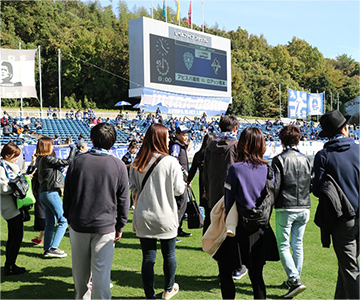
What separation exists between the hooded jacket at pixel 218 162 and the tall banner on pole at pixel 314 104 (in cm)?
3172

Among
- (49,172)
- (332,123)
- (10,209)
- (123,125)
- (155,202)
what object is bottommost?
(10,209)

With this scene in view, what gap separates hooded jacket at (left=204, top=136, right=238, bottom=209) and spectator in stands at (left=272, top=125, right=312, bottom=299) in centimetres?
50

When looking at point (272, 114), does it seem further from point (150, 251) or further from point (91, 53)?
point (150, 251)

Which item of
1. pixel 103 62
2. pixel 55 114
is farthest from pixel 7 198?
pixel 103 62

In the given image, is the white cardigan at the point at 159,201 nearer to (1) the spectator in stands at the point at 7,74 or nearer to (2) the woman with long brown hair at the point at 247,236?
(2) the woman with long brown hair at the point at 247,236

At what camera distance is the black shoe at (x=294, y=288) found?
12.4 ft

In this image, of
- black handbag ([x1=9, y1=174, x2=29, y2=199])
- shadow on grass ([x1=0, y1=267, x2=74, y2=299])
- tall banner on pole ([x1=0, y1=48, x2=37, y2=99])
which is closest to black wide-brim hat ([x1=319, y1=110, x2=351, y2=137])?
shadow on grass ([x1=0, y1=267, x2=74, y2=299])

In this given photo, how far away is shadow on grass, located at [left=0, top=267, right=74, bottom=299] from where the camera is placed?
13.1ft

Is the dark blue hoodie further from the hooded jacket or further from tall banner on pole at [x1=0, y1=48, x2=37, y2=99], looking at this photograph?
tall banner on pole at [x1=0, y1=48, x2=37, y2=99]

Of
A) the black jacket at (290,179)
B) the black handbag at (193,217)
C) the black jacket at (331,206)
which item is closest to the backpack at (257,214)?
the black jacket at (331,206)

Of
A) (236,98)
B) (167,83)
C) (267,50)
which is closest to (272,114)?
(236,98)

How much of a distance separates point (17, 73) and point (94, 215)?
2053 cm

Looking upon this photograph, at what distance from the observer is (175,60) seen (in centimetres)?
3481

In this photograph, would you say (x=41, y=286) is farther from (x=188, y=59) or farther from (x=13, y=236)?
(x=188, y=59)
